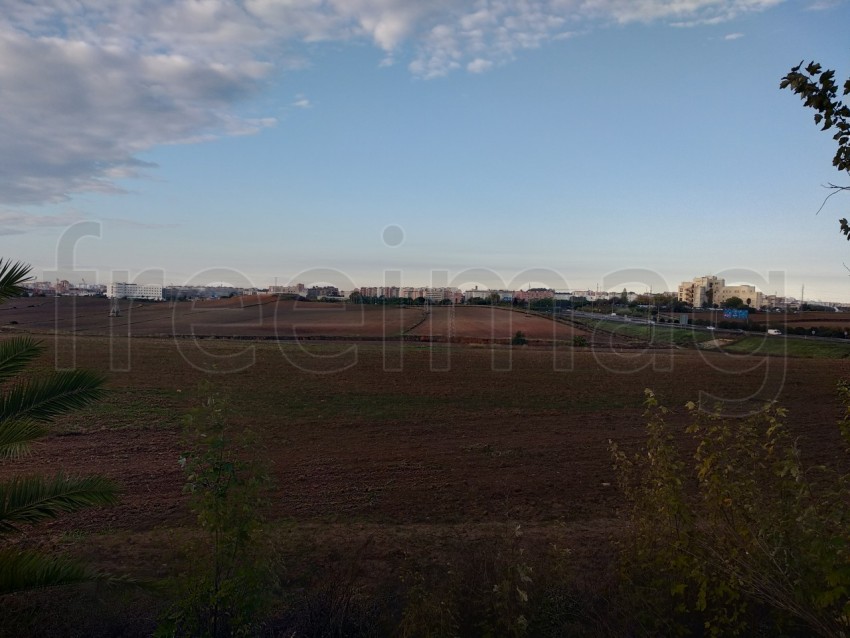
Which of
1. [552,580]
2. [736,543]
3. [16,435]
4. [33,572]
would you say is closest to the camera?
[33,572]

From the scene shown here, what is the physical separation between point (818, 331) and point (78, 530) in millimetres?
53103

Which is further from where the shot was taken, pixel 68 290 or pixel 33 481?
pixel 68 290

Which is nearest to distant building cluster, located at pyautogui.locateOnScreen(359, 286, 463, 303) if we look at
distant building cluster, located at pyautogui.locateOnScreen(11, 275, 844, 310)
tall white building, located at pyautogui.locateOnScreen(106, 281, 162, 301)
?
distant building cluster, located at pyautogui.locateOnScreen(11, 275, 844, 310)

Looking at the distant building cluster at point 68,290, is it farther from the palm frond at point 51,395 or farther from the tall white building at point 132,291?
the palm frond at point 51,395

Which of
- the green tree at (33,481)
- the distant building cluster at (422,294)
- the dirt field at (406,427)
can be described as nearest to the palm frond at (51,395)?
the green tree at (33,481)

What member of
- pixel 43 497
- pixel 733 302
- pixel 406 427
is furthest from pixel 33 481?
pixel 733 302

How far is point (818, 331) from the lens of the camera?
Result: 46.0 meters

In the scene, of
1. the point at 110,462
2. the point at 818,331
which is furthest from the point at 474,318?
the point at 110,462

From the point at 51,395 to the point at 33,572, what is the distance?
4.58ft

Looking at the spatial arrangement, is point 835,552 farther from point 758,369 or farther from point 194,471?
point 758,369

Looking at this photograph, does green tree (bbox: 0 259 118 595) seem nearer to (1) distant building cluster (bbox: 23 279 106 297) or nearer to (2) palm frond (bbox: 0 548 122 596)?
(2) palm frond (bbox: 0 548 122 596)

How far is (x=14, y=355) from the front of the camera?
4762 mm

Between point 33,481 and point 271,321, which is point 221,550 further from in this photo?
point 271,321

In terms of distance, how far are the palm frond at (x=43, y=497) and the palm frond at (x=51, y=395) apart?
55cm
